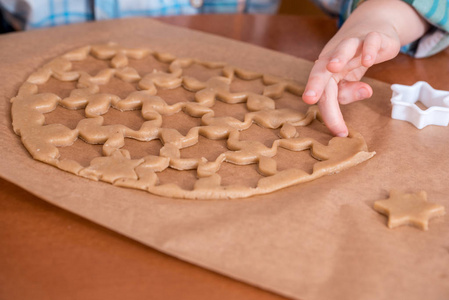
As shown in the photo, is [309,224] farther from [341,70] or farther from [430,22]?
[430,22]

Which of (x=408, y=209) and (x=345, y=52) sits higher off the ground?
(x=345, y=52)

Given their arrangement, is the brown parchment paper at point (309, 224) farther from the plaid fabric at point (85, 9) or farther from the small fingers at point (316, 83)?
the plaid fabric at point (85, 9)

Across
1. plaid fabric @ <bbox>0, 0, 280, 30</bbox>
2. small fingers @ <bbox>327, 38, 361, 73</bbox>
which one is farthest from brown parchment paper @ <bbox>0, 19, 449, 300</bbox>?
plaid fabric @ <bbox>0, 0, 280, 30</bbox>

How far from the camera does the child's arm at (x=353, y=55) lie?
0.67m

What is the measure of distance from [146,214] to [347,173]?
0.27 metres

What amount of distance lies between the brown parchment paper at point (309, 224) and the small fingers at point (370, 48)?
122 mm

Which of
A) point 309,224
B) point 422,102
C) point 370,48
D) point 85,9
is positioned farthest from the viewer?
point 85,9

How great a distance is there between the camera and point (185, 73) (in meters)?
0.87

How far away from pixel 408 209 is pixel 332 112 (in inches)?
7.7

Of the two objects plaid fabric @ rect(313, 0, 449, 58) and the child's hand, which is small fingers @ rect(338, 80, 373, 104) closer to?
the child's hand

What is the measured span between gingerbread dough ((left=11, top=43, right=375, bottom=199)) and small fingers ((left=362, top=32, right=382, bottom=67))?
0.11m

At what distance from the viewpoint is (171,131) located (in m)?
0.69

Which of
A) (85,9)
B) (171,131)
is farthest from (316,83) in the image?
(85,9)

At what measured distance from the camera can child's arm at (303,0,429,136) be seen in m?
0.67
